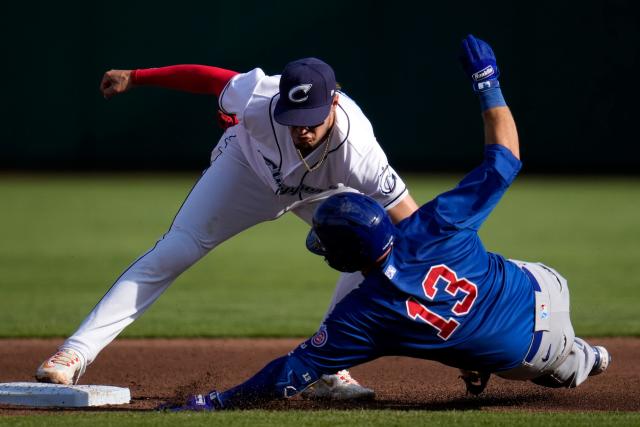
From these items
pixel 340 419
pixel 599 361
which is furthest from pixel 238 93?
pixel 599 361

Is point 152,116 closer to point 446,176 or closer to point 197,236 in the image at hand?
point 446,176

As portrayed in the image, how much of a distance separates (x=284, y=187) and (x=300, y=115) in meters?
0.47

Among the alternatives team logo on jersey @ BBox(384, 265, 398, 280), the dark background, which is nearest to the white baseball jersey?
team logo on jersey @ BBox(384, 265, 398, 280)

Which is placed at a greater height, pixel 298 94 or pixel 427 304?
pixel 298 94

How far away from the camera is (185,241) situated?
4.70 m

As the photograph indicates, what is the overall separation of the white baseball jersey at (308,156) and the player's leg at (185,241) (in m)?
0.11

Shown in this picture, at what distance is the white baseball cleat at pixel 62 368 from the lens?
441 cm

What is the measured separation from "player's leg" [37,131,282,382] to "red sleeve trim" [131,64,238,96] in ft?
0.91

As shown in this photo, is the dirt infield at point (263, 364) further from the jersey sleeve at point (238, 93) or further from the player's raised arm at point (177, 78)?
the player's raised arm at point (177, 78)

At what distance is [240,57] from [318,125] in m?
13.9

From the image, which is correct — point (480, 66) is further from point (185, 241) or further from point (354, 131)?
point (185, 241)

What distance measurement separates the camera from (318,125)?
4305 millimetres

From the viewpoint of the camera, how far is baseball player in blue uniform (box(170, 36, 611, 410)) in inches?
147

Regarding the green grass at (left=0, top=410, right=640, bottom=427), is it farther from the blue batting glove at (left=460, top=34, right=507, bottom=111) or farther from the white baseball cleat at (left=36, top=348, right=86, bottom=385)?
the blue batting glove at (left=460, top=34, right=507, bottom=111)
